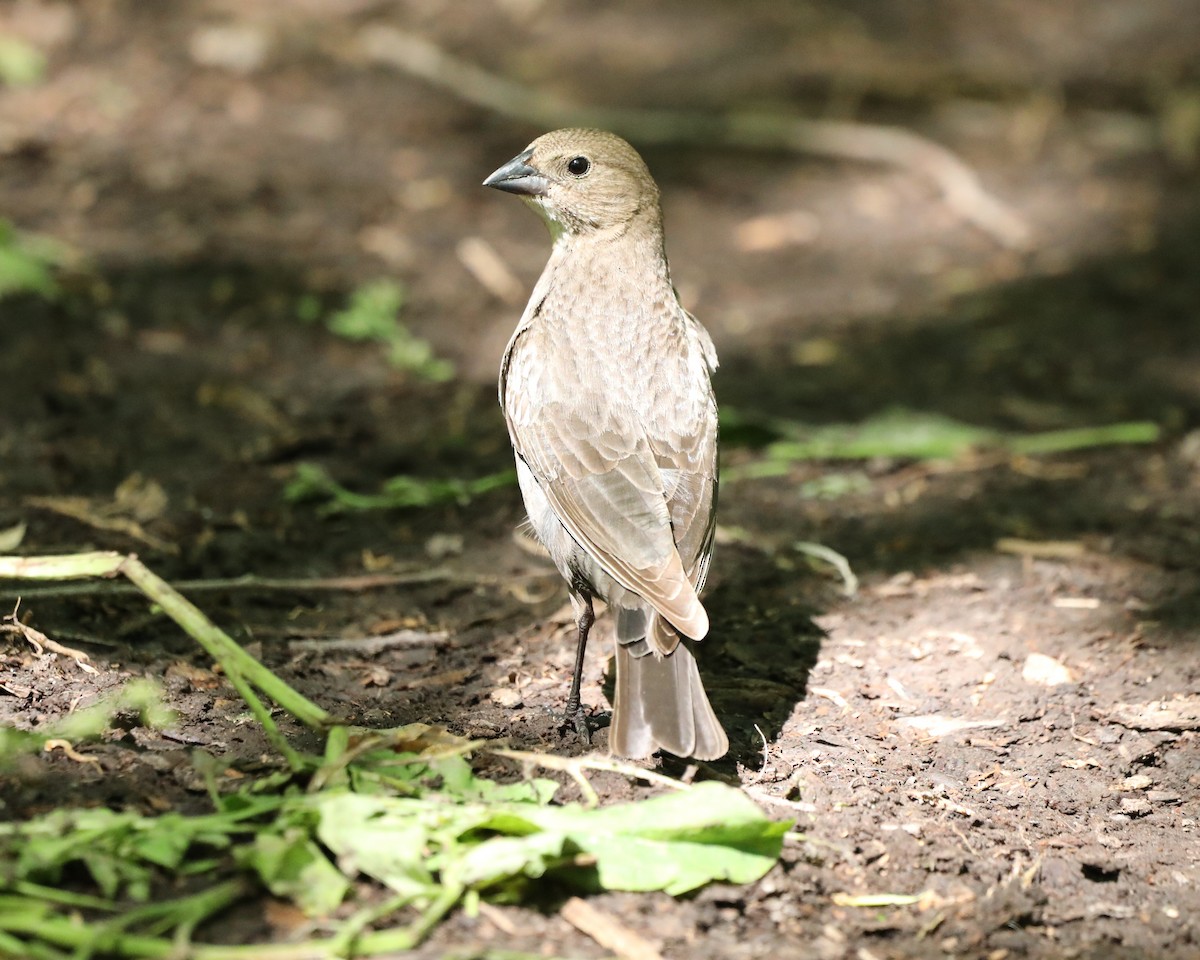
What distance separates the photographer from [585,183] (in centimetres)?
442

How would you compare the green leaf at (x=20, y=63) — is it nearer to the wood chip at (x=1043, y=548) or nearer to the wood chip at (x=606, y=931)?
the wood chip at (x=1043, y=548)

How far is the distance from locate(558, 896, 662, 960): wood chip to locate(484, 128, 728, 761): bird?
508 mm

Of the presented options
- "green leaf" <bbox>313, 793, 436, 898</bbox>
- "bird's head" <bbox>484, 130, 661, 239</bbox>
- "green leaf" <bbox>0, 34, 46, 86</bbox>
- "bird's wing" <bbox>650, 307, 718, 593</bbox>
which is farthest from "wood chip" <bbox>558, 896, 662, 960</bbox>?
"green leaf" <bbox>0, 34, 46, 86</bbox>

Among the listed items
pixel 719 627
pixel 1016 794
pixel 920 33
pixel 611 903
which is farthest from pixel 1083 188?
pixel 611 903

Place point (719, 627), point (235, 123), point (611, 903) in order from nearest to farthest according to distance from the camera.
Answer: point (611, 903) → point (719, 627) → point (235, 123)

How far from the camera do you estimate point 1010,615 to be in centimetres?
440

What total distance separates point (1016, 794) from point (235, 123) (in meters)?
6.28

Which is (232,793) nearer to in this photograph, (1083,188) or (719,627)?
(719,627)

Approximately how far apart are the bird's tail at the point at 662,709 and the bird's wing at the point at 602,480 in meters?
0.10

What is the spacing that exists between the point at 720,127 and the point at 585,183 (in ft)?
14.7

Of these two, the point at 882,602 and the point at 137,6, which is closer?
the point at 882,602

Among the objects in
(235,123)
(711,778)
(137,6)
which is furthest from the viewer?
(137,6)

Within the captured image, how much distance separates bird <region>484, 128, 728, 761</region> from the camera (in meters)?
3.37

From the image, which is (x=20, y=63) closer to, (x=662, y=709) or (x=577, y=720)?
(x=577, y=720)
